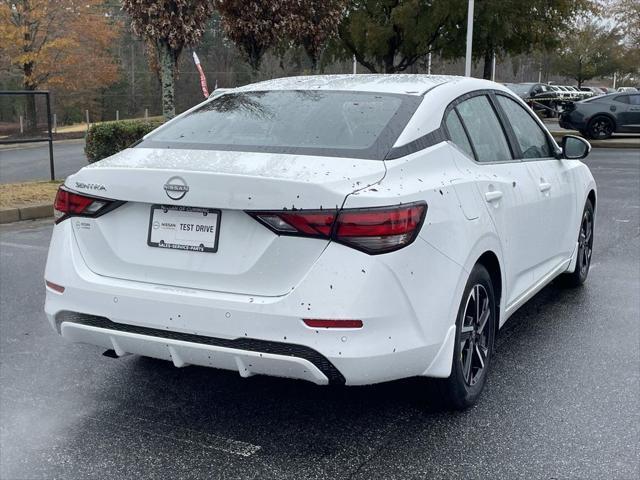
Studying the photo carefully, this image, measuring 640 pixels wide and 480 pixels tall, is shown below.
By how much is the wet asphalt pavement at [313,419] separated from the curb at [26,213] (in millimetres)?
5034

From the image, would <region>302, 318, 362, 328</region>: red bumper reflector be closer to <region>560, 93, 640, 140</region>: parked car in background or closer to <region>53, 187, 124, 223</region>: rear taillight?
<region>53, 187, 124, 223</region>: rear taillight

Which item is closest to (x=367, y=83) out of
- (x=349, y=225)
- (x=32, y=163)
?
(x=349, y=225)

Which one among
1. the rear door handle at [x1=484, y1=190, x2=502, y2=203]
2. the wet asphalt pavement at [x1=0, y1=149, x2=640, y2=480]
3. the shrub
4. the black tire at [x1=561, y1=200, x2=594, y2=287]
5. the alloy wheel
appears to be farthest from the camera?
the shrub

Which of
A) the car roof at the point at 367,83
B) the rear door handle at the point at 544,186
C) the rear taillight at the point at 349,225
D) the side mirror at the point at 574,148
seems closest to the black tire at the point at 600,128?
the side mirror at the point at 574,148

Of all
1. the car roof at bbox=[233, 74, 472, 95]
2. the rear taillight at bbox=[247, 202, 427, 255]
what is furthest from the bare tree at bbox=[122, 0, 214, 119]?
the rear taillight at bbox=[247, 202, 427, 255]

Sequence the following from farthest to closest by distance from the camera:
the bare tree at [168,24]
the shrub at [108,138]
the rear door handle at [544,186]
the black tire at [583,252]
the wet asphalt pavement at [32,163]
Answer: the bare tree at [168,24] < the wet asphalt pavement at [32,163] < the shrub at [108,138] < the black tire at [583,252] < the rear door handle at [544,186]

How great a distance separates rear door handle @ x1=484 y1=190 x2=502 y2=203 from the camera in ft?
12.7

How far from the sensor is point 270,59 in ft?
152

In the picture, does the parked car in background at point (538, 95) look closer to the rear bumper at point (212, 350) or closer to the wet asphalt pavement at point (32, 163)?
the wet asphalt pavement at point (32, 163)

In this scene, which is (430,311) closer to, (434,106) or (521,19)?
(434,106)

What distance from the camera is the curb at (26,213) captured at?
32.1 feet

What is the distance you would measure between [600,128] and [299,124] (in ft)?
70.8

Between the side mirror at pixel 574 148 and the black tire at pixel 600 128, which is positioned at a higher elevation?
the side mirror at pixel 574 148

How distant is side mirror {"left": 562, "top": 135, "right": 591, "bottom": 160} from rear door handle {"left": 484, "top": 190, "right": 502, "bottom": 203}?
148cm
